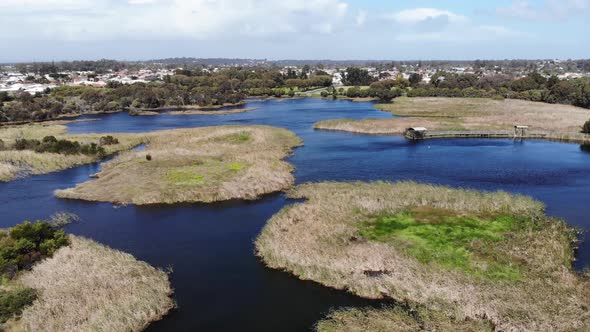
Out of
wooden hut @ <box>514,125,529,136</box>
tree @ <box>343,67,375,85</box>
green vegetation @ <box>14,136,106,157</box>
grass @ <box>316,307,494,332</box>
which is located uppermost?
tree @ <box>343,67,375,85</box>

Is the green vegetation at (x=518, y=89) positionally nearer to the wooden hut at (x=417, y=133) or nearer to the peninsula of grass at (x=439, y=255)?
the wooden hut at (x=417, y=133)

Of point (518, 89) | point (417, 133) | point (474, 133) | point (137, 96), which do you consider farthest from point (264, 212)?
point (518, 89)

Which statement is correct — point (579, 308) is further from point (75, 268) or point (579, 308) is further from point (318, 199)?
point (75, 268)

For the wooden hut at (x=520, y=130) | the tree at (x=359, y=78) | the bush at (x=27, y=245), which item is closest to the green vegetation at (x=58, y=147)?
the bush at (x=27, y=245)

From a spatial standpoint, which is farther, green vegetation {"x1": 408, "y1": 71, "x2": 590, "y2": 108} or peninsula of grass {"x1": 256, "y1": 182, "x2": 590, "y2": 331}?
green vegetation {"x1": 408, "y1": 71, "x2": 590, "y2": 108}

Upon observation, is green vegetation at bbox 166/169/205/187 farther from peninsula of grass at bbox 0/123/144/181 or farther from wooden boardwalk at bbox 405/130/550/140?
wooden boardwalk at bbox 405/130/550/140

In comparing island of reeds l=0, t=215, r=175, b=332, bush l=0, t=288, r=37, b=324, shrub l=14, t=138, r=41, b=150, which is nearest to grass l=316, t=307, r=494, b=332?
island of reeds l=0, t=215, r=175, b=332
